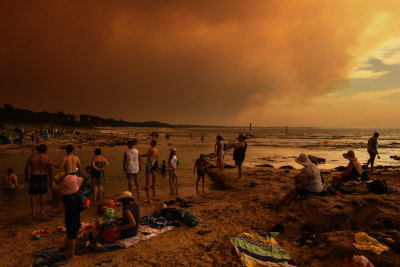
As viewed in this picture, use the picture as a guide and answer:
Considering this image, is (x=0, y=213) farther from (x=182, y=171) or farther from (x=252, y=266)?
(x=182, y=171)

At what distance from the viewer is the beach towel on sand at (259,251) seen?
183 inches

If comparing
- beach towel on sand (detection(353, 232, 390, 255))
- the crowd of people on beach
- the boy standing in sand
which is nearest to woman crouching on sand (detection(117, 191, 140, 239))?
the crowd of people on beach

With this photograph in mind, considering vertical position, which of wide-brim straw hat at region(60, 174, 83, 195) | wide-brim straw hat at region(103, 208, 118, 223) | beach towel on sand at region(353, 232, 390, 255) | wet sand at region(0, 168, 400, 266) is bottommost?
wet sand at region(0, 168, 400, 266)

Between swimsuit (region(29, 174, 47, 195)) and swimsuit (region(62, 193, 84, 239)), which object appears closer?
swimsuit (region(62, 193, 84, 239))

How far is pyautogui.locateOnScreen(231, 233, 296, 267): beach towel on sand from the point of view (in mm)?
4652

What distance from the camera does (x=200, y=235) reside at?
6031 millimetres

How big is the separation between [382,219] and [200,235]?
4.80 m

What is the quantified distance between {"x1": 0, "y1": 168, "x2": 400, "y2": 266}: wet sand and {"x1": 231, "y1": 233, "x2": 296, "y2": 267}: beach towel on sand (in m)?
0.22

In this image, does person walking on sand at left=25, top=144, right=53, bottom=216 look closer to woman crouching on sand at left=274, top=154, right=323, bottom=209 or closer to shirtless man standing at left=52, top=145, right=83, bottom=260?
shirtless man standing at left=52, top=145, right=83, bottom=260

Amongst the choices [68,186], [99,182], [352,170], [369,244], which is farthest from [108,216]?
[352,170]

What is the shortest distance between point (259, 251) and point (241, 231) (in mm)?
1244

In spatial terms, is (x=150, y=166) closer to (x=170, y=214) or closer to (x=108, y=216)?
(x=170, y=214)

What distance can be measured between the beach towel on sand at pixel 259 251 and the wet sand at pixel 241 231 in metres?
0.22

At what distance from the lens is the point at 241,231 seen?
20.6ft
